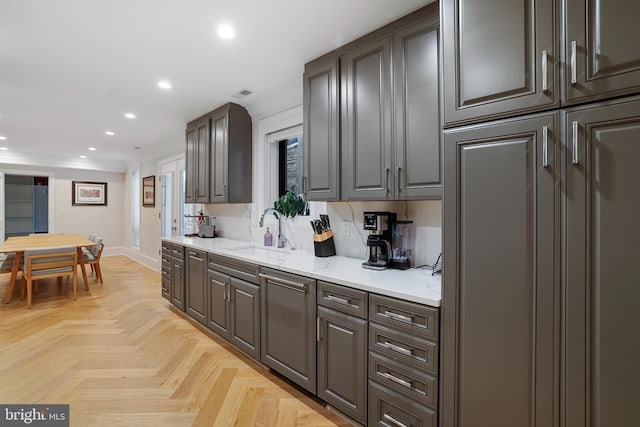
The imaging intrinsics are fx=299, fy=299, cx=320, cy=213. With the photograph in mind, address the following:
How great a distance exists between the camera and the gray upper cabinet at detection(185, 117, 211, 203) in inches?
150

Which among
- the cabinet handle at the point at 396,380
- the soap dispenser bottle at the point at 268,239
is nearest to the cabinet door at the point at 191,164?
the soap dispenser bottle at the point at 268,239

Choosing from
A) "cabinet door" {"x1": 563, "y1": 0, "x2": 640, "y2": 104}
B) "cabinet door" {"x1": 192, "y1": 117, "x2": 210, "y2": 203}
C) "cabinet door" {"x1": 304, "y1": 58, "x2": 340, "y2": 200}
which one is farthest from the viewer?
"cabinet door" {"x1": 192, "y1": 117, "x2": 210, "y2": 203}

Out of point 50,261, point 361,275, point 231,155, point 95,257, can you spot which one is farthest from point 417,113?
point 95,257

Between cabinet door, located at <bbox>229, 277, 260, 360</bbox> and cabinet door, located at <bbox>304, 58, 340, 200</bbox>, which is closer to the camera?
cabinet door, located at <bbox>304, 58, 340, 200</bbox>

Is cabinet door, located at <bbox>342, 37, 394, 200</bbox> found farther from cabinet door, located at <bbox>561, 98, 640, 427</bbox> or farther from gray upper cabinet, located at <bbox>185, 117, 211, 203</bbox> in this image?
gray upper cabinet, located at <bbox>185, 117, 211, 203</bbox>

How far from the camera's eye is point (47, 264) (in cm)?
402

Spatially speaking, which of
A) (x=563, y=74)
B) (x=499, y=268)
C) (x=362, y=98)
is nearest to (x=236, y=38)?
(x=362, y=98)

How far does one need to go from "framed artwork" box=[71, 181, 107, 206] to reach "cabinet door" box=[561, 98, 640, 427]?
9.53 m

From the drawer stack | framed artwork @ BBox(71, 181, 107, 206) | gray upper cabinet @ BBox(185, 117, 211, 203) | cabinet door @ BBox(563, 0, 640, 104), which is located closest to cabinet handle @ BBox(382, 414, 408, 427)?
the drawer stack

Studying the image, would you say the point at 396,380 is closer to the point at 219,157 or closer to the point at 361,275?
the point at 361,275

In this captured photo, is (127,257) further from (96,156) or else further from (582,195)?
(582,195)

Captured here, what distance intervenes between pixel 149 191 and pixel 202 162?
129 inches

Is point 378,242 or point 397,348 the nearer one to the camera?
point 397,348

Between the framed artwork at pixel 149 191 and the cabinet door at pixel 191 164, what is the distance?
8.14 ft
